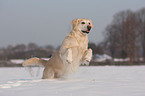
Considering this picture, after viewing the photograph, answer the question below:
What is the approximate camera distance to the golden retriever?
5441 mm

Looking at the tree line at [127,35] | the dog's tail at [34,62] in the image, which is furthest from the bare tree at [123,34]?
the dog's tail at [34,62]

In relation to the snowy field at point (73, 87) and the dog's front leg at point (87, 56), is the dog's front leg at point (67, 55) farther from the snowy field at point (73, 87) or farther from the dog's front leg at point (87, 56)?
the snowy field at point (73, 87)

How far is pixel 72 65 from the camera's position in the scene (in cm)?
558

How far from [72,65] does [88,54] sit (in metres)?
0.49

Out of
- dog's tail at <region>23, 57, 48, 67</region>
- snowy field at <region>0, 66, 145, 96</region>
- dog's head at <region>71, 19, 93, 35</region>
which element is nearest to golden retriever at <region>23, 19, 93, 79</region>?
dog's head at <region>71, 19, 93, 35</region>

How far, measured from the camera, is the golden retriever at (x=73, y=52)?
544 centimetres

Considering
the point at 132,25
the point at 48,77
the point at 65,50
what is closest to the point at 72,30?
the point at 65,50

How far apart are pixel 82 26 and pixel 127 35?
3008 centimetres

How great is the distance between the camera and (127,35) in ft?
113

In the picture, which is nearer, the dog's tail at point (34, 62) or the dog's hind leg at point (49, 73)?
the dog's hind leg at point (49, 73)

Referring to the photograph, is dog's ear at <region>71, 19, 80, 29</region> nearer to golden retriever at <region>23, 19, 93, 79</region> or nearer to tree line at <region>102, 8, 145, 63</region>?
golden retriever at <region>23, 19, 93, 79</region>

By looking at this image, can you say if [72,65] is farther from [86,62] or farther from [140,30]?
[140,30]

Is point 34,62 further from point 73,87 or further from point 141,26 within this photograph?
point 141,26

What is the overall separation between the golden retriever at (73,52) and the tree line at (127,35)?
1037 inches
